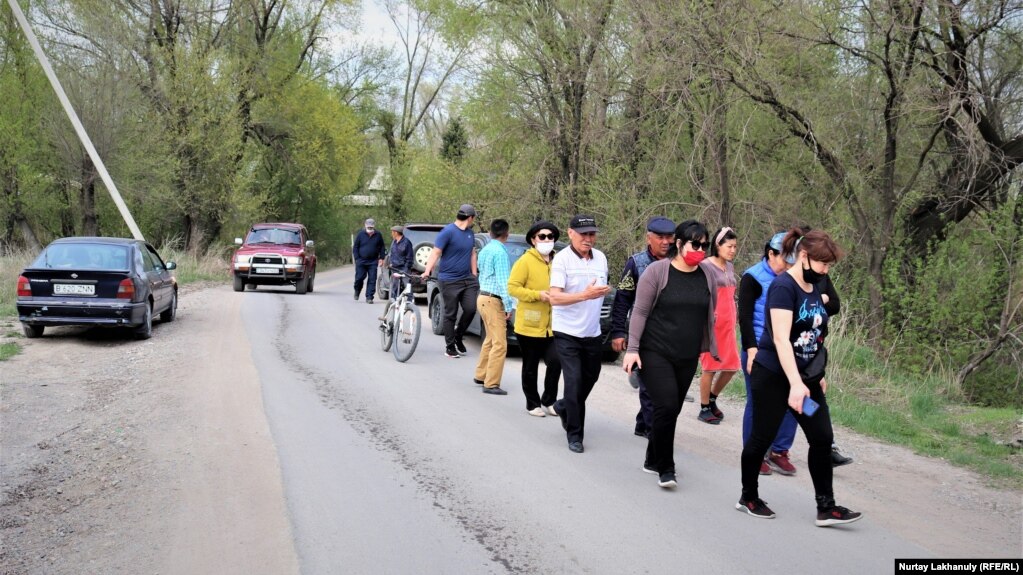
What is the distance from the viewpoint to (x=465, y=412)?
8.50 meters

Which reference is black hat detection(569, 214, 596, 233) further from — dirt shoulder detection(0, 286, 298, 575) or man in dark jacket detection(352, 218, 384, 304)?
man in dark jacket detection(352, 218, 384, 304)

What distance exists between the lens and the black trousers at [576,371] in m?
7.10

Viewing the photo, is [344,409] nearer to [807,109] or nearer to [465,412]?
[465,412]

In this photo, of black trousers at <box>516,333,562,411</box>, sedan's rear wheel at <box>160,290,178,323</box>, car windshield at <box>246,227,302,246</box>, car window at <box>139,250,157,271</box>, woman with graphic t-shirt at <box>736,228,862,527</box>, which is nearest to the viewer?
woman with graphic t-shirt at <box>736,228,862,527</box>

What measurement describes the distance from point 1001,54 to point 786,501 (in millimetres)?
11746

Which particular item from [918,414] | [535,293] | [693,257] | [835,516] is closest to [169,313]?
[535,293]

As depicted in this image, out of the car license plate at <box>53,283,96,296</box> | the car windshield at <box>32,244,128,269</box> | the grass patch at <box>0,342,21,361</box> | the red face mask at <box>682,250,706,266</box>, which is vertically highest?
the red face mask at <box>682,250,706,266</box>

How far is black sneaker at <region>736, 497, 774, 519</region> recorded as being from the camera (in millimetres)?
5469

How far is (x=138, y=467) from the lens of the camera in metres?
6.47

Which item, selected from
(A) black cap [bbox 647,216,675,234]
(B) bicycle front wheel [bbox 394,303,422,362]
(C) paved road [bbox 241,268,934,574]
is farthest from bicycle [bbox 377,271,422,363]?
(A) black cap [bbox 647,216,675,234]

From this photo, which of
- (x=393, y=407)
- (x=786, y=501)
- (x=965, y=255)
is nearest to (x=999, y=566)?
(x=786, y=501)

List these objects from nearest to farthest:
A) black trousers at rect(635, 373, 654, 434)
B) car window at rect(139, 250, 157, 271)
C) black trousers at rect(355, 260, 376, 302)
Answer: black trousers at rect(635, 373, 654, 434) < car window at rect(139, 250, 157, 271) < black trousers at rect(355, 260, 376, 302)

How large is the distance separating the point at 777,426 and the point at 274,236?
20320mm

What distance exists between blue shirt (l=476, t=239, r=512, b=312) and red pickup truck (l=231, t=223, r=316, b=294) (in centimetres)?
1391
